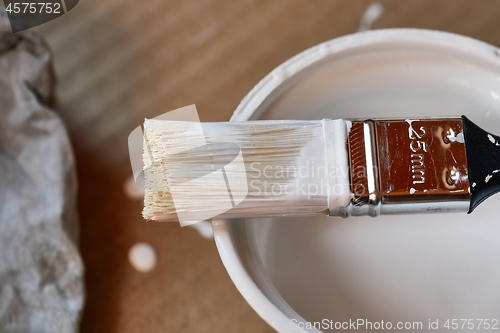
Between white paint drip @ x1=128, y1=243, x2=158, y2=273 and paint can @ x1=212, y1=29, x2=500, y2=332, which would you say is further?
white paint drip @ x1=128, y1=243, x2=158, y2=273

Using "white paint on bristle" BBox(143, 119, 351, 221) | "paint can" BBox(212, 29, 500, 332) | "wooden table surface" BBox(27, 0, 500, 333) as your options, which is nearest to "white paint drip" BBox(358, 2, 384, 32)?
"wooden table surface" BBox(27, 0, 500, 333)

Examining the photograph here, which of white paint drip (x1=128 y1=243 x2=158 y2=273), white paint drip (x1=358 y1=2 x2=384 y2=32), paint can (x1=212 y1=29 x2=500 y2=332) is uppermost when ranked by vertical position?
white paint drip (x1=358 y1=2 x2=384 y2=32)

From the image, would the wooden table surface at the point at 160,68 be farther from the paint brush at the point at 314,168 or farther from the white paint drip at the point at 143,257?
the paint brush at the point at 314,168

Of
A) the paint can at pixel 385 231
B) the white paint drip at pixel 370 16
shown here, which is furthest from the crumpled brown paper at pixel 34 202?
the white paint drip at pixel 370 16

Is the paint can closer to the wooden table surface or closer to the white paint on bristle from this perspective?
the white paint on bristle

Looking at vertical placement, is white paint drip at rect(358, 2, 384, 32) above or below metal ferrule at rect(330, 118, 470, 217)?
above

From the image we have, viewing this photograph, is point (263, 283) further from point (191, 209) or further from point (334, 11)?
point (334, 11)

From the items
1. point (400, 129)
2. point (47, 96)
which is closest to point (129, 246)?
A: point (47, 96)
